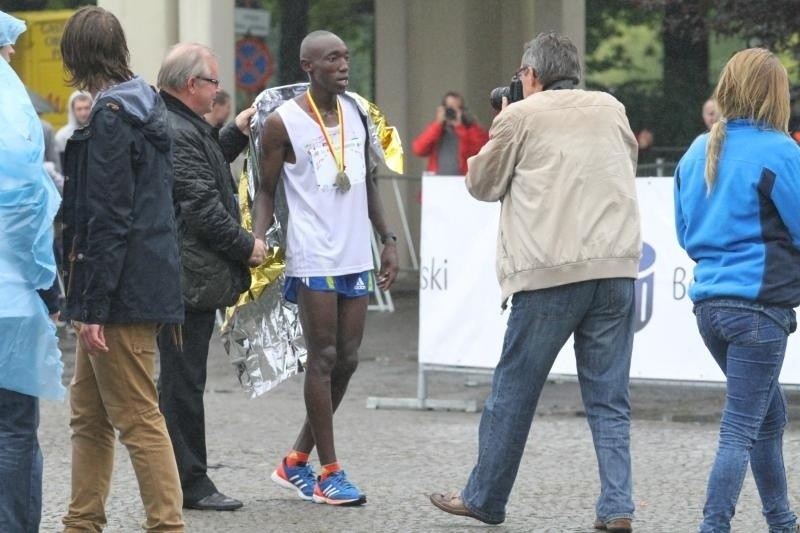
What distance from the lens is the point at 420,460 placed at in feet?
Answer: 25.1

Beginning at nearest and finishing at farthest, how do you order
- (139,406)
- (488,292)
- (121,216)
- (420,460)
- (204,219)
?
(121,216)
(139,406)
(204,219)
(420,460)
(488,292)

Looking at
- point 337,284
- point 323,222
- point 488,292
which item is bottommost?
point 488,292

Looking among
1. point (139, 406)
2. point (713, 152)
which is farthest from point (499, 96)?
point (139, 406)

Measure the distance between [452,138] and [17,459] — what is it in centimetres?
1109

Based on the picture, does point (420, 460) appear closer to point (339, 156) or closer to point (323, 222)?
point (323, 222)

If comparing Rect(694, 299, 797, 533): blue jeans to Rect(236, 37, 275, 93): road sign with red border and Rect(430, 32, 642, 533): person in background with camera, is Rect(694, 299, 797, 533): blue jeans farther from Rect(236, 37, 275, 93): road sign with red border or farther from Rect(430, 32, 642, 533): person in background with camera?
Rect(236, 37, 275, 93): road sign with red border

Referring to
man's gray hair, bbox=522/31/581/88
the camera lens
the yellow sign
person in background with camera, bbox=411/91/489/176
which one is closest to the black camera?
the camera lens

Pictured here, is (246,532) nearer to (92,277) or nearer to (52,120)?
(92,277)

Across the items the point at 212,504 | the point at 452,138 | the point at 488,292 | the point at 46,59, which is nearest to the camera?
the point at 212,504

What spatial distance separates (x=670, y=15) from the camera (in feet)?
46.3

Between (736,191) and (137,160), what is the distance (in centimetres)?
200

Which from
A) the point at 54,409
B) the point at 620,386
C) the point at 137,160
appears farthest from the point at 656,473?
the point at 54,409

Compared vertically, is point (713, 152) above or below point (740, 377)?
above

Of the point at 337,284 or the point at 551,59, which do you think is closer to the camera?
the point at 551,59
